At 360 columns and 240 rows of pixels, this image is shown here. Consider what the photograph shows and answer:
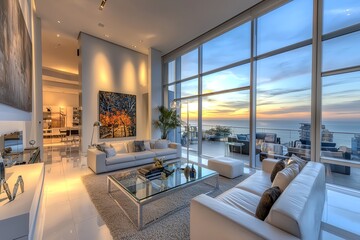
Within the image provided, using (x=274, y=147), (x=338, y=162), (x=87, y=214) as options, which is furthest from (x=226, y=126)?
(x=87, y=214)

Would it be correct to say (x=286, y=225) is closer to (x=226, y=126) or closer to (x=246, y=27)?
(x=226, y=126)

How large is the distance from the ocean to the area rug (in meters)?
1.89

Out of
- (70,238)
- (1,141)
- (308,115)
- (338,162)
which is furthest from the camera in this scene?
(308,115)

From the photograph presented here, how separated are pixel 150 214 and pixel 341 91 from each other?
4246 millimetres

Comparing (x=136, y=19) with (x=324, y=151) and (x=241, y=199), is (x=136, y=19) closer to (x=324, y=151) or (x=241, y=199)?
(x=241, y=199)

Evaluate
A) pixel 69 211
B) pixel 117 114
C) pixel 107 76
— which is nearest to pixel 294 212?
pixel 69 211

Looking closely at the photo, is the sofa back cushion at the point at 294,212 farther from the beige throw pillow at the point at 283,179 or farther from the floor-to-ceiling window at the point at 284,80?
the floor-to-ceiling window at the point at 284,80

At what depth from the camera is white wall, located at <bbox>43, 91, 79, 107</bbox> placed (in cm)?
1056

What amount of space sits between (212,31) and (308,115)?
3923 mm

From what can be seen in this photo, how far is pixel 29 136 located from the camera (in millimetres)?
4551

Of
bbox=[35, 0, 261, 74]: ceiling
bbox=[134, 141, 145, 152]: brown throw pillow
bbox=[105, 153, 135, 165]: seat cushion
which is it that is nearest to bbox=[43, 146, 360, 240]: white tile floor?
bbox=[105, 153, 135, 165]: seat cushion

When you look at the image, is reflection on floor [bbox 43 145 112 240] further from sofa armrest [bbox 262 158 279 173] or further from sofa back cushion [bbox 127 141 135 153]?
sofa armrest [bbox 262 158 279 173]

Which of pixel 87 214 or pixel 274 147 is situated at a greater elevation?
pixel 274 147

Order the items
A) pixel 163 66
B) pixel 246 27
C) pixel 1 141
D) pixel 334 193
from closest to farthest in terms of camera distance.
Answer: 1. pixel 1 141
2. pixel 334 193
3. pixel 246 27
4. pixel 163 66
